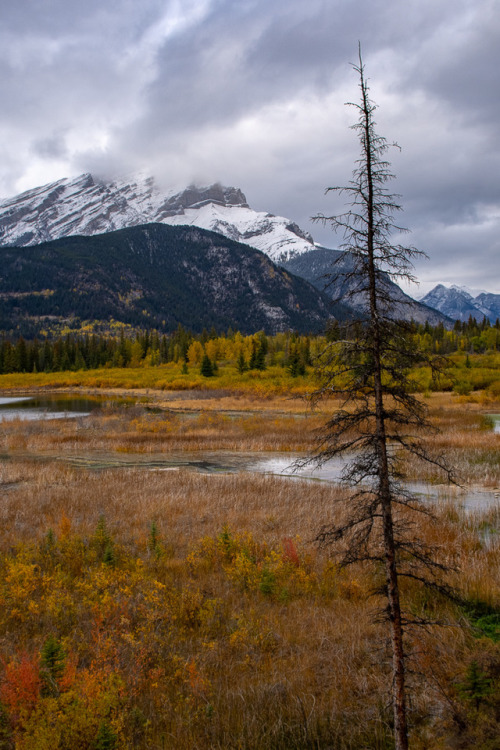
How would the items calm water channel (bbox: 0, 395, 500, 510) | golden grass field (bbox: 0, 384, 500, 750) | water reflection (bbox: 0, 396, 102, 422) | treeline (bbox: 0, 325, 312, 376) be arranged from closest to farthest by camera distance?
golden grass field (bbox: 0, 384, 500, 750), calm water channel (bbox: 0, 395, 500, 510), water reflection (bbox: 0, 396, 102, 422), treeline (bbox: 0, 325, 312, 376)

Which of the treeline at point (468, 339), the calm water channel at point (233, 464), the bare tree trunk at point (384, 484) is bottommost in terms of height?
the calm water channel at point (233, 464)

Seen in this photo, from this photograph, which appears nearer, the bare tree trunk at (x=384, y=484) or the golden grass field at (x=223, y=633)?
the bare tree trunk at (x=384, y=484)

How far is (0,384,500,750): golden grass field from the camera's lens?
4.58 m

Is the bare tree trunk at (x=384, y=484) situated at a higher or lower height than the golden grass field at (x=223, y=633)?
higher

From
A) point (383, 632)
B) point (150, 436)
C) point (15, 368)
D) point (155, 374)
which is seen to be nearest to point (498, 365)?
point (150, 436)

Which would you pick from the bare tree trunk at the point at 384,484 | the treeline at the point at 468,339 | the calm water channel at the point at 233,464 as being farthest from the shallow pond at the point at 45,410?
the treeline at the point at 468,339

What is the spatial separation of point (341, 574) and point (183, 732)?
4809 mm

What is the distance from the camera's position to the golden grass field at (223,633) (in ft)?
15.0

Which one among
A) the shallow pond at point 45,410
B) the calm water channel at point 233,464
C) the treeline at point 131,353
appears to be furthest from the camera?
the treeline at point 131,353

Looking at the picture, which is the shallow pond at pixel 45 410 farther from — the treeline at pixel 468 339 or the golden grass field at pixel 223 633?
the treeline at pixel 468 339

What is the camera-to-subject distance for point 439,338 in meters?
123

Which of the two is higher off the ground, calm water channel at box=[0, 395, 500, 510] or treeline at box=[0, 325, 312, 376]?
treeline at box=[0, 325, 312, 376]

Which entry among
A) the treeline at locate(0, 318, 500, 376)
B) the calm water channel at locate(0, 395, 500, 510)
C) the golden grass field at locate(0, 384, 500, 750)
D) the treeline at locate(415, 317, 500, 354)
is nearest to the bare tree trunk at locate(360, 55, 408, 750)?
the golden grass field at locate(0, 384, 500, 750)

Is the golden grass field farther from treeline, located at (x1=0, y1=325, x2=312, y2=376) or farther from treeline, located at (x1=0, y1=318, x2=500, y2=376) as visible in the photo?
treeline, located at (x1=0, y1=325, x2=312, y2=376)
